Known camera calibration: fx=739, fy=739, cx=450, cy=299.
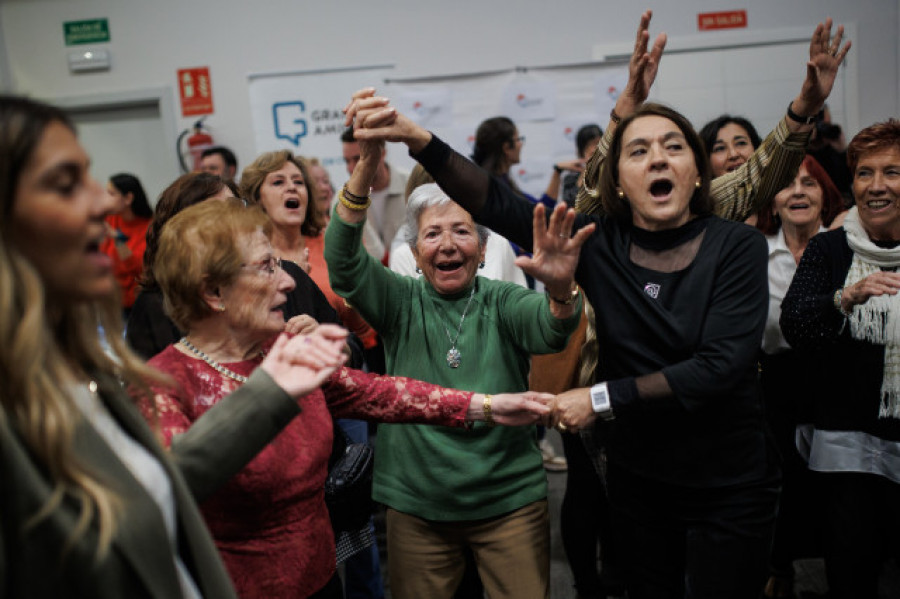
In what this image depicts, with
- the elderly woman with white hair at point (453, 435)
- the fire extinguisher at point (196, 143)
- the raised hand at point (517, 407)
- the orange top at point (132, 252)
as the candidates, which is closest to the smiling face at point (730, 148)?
the elderly woman with white hair at point (453, 435)

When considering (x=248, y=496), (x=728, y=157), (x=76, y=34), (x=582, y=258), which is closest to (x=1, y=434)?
(x=248, y=496)

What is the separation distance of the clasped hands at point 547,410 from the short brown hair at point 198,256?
26.2 inches

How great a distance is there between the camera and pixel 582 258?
1745 millimetres

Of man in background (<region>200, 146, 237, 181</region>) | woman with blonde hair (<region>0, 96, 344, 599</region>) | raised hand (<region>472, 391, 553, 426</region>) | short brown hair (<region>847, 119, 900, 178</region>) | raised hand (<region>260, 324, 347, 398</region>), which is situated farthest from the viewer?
man in background (<region>200, 146, 237, 181</region>)

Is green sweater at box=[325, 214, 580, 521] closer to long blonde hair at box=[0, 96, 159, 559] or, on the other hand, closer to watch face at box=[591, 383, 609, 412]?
watch face at box=[591, 383, 609, 412]

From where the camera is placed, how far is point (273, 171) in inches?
110

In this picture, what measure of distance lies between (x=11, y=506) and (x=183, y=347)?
0.66 m

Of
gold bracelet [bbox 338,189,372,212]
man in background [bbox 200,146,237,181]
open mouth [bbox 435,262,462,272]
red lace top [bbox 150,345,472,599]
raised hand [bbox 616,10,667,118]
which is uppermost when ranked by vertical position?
man in background [bbox 200,146,237,181]

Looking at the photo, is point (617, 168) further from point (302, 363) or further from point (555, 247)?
point (302, 363)

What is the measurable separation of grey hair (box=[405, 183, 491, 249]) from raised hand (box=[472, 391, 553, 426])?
486 millimetres

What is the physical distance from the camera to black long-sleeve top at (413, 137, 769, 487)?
5.14 feet

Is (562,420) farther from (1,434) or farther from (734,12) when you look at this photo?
(734,12)

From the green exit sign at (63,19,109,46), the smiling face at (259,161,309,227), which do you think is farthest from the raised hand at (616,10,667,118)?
the green exit sign at (63,19,109,46)

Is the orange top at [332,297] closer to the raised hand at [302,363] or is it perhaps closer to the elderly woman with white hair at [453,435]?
the elderly woman with white hair at [453,435]
